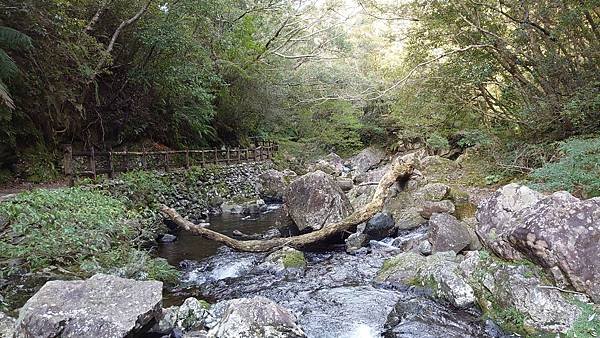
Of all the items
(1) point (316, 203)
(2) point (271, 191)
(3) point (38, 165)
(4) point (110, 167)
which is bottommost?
(2) point (271, 191)

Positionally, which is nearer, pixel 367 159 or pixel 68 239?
pixel 68 239

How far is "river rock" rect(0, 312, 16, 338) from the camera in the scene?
3965 millimetres

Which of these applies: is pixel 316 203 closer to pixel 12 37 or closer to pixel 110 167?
pixel 110 167

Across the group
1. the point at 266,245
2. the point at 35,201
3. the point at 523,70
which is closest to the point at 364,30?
the point at 523,70

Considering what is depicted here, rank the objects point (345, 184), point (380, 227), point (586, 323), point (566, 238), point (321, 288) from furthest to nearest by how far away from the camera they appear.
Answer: point (345, 184) → point (380, 227) → point (321, 288) → point (566, 238) → point (586, 323)

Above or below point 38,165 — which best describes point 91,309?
below

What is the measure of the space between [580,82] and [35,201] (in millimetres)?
10830

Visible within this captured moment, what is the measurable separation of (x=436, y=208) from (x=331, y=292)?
4.29 meters

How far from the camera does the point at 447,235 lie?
729cm

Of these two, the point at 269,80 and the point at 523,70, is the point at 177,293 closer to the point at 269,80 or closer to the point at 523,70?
the point at 523,70

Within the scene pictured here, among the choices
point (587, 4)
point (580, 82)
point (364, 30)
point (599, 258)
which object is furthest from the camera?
point (364, 30)

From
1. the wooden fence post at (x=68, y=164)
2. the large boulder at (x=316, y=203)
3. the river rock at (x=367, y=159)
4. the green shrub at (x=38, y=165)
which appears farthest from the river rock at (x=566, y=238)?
the river rock at (x=367, y=159)

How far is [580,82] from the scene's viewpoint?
8.93 m

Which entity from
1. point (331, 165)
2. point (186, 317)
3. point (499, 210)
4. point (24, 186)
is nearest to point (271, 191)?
point (331, 165)
